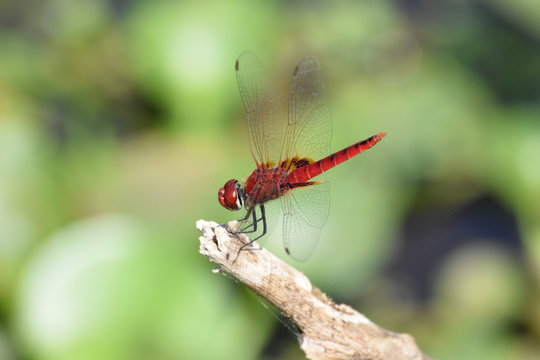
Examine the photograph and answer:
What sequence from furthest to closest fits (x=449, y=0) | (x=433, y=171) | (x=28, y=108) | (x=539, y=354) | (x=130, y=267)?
(x=449, y=0) → (x=28, y=108) → (x=433, y=171) → (x=539, y=354) → (x=130, y=267)

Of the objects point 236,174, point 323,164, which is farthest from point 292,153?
point 236,174

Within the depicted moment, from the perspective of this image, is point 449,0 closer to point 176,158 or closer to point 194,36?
point 194,36

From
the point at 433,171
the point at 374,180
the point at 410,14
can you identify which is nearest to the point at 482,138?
the point at 433,171

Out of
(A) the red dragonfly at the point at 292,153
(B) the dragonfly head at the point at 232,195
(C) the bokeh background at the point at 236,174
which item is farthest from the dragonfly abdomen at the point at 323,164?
(C) the bokeh background at the point at 236,174

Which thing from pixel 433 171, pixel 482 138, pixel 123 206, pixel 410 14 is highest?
pixel 410 14

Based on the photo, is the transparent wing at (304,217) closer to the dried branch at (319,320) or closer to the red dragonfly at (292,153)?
the red dragonfly at (292,153)

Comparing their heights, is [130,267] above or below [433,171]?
below

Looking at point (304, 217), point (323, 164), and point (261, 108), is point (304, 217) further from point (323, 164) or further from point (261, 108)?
point (261, 108)
